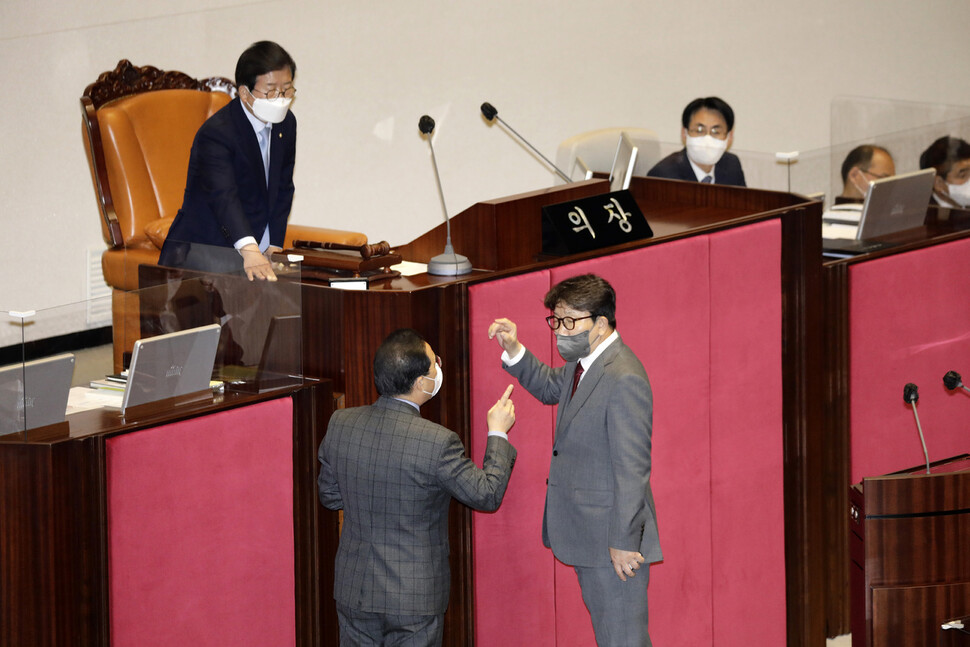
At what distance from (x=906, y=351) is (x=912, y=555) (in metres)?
1.31

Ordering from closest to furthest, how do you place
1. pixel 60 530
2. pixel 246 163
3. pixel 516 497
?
pixel 60 530
pixel 516 497
pixel 246 163

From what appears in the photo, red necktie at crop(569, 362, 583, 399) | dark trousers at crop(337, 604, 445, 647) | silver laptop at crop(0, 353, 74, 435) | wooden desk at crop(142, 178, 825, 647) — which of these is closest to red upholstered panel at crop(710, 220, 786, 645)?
wooden desk at crop(142, 178, 825, 647)

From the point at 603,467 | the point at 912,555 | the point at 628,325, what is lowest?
the point at 912,555

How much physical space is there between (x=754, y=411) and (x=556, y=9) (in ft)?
13.3

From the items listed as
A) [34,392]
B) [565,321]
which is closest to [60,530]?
[34,392]

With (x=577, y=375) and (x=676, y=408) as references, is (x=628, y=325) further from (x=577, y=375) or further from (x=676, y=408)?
(x=577, y=375)

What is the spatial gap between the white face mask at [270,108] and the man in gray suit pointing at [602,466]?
986 millimetres

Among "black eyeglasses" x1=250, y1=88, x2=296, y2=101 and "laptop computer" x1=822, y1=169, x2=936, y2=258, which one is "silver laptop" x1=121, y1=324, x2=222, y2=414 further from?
"laptop computer" x1=822, y1=169, x2=936, y2=258

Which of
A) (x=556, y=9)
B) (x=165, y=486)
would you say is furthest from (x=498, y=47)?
(x=165, y=486)

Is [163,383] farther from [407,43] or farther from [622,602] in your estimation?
[407,43]

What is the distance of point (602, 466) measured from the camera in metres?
3.21

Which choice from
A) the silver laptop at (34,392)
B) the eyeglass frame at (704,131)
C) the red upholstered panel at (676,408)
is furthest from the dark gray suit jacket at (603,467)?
the eyeglass frame at (704,131)

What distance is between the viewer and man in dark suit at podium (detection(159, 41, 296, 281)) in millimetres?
3695

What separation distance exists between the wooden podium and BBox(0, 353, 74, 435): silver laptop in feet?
6.59
